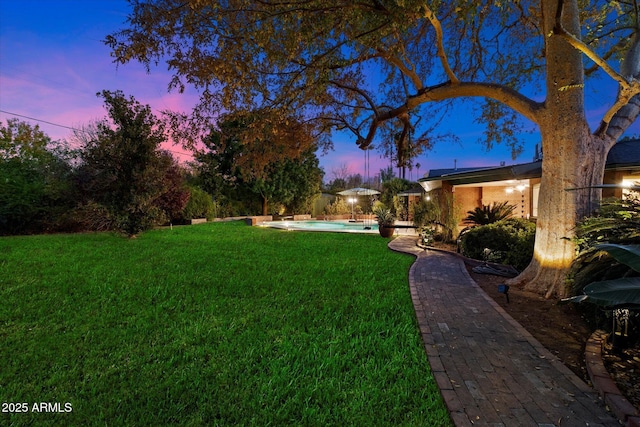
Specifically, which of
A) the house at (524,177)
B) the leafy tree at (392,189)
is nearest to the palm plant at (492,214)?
the house at (524,177)

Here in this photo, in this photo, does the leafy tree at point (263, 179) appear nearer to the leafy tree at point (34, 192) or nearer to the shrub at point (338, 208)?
the shrub at point (338, 208)

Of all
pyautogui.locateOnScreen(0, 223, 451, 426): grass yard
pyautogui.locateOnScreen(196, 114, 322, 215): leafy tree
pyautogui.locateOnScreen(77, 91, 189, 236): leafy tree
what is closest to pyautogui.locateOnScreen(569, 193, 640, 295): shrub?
pyautogui.locateOnScreen(0, 223, 451, 426): grass yard

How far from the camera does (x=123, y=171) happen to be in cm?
1090

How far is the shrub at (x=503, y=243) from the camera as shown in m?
7.02

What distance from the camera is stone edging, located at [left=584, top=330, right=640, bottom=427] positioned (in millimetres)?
2021

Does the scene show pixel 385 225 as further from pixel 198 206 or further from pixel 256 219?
pixel 198 206

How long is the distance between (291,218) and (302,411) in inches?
908

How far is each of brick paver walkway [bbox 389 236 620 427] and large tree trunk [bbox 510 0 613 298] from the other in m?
1.45

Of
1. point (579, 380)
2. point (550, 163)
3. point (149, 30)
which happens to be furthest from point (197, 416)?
point (550, 163)

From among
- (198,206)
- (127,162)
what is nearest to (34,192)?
(127,162)

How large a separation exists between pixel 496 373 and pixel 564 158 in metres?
4.19

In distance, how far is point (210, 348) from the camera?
319 centimetres

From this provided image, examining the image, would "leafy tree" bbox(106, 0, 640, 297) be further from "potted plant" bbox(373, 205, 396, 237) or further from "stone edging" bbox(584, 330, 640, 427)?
"potted plant" bbox(373, 205, 396, 237)

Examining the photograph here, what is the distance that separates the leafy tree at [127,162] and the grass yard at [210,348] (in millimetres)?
4349
